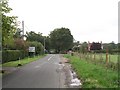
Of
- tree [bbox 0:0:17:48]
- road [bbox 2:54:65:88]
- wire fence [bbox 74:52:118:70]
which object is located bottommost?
road [bbox 2:54:65:88]

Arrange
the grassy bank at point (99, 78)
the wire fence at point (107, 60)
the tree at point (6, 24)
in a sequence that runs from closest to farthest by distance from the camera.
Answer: the grassy bank at point (99, 78)
the wire fence at point (107, 60)
the tree at point (6, 24)

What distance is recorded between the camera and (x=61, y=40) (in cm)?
14138

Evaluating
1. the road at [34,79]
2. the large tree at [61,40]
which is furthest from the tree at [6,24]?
the large tree at [61,40]

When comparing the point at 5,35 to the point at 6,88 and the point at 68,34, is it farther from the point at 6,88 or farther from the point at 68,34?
the point at 68,34

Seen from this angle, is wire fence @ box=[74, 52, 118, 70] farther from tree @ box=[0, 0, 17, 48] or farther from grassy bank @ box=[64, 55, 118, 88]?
tree @ box=[0, 0, 17, 48]

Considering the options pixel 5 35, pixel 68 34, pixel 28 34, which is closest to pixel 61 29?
pixel 68 34

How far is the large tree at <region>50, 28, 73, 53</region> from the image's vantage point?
139750mm

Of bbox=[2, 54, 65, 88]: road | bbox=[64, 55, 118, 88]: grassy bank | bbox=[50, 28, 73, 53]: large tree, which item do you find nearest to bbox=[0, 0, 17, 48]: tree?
bbox=[2, 54, 65, 88]: road

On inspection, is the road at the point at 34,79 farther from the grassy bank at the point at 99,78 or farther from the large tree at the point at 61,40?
the large tree at the point at 61,40

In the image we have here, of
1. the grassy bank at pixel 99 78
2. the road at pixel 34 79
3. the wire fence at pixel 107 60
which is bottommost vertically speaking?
the road at pixel 34 79

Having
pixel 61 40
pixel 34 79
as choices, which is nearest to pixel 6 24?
pixel 34 79

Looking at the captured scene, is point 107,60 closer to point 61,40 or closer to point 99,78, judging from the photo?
point 99,78

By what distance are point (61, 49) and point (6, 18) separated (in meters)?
116

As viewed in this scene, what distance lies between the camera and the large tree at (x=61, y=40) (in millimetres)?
139750
